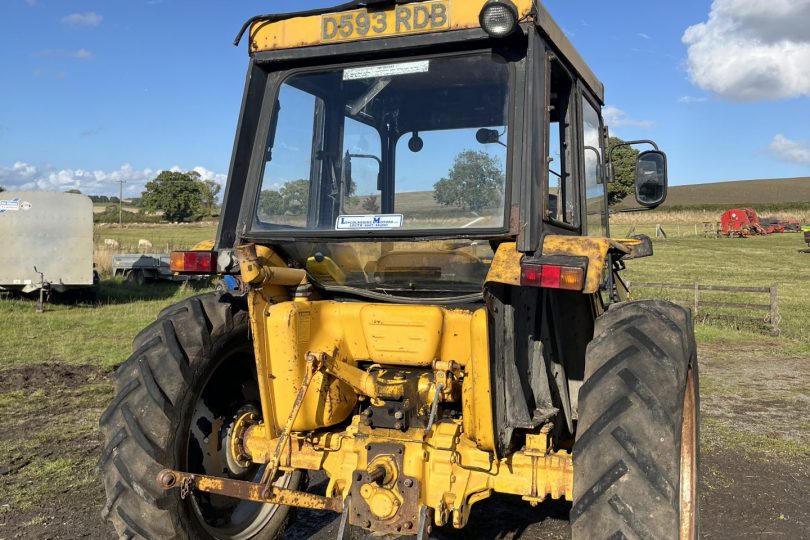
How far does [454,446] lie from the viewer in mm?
3156

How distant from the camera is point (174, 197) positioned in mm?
68625

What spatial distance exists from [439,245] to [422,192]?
32cm

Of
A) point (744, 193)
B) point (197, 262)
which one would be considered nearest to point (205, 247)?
point (197, 262)

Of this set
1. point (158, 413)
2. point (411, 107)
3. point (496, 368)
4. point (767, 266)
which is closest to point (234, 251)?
point (158, 413)

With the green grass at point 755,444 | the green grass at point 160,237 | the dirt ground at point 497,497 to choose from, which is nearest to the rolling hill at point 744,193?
the green grass at point 160,237

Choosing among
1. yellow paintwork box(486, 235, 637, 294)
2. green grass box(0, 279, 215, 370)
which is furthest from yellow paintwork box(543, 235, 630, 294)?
green grass box(0, 279, 215, 370)

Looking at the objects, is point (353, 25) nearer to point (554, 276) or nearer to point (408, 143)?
point (408, 143)

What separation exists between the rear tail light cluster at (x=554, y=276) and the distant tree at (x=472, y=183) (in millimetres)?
476

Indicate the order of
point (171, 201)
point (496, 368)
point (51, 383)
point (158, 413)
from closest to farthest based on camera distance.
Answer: point (496, 368)
point (158, 413)
point (51, 383)
point (171, 201)

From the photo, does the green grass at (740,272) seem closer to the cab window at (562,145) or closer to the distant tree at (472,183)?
the cab window at (562,145)

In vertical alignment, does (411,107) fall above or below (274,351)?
above

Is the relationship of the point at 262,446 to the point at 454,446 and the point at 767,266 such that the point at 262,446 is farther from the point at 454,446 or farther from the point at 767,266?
the point at 767,266

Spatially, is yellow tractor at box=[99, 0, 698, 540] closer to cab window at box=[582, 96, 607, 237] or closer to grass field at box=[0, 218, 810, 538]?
cab window at box=[582, 96, 607, 237]

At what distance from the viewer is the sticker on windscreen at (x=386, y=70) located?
3.28 metres
